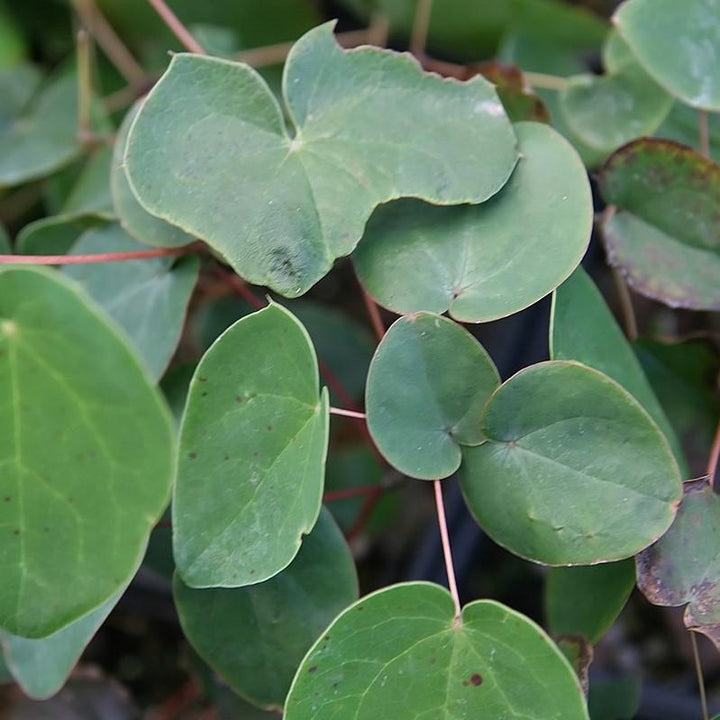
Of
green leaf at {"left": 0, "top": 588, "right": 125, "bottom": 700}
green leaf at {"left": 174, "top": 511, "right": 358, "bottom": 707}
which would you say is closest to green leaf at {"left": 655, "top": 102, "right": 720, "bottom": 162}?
green leaf at {"left": 174, "top": 511, "right": 358, "bottom": 707}

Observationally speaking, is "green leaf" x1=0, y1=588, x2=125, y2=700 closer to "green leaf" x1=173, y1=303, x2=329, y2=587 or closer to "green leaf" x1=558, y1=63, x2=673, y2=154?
"green leaf" x1=173, y1=303, x2=329, y2=587

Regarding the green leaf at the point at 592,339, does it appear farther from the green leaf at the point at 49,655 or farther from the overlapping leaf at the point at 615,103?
the green leaf at the point at 49,655

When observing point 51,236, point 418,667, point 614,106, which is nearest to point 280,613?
point 418,667

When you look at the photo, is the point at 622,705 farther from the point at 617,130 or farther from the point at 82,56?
the point at 82,56

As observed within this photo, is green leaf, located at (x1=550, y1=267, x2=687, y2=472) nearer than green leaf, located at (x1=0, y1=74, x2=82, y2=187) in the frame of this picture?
Yes

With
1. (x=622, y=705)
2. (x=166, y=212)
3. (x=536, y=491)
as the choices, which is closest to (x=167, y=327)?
(x=166, y=212)
